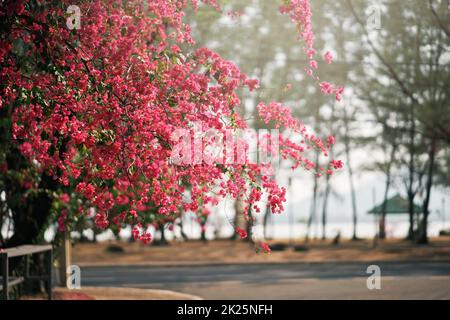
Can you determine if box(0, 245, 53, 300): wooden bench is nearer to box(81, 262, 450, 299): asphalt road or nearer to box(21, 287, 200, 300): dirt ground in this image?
box(21, 287, 200, 300): dirt ground

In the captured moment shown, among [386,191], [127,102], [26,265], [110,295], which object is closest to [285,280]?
[110,295]

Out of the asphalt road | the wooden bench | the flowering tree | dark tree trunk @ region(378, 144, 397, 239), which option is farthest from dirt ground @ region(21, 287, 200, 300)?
dark tree trunk @ region(378, 144, 397, 239)

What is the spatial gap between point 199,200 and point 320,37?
2751 cm

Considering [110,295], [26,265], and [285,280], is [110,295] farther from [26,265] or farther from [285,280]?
[285,280]

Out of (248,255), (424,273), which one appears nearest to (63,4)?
(424,273)

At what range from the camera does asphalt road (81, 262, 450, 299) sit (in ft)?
54.9

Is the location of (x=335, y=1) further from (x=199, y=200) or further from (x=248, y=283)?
(x=199, y=200)

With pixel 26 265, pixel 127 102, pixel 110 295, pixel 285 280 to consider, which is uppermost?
pixel 127 102

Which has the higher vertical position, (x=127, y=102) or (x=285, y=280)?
(x=127, y=102)

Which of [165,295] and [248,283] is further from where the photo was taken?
[248,283]

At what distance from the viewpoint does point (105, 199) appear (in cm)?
834

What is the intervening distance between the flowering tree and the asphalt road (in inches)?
328

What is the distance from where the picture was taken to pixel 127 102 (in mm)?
7805

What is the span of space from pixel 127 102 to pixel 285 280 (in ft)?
44.3
